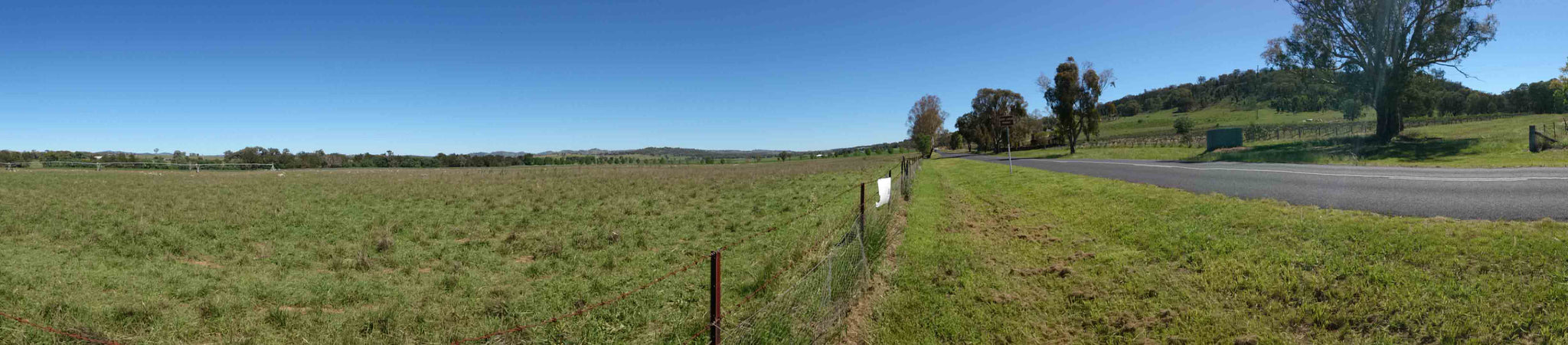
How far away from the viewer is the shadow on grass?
64.7 feet

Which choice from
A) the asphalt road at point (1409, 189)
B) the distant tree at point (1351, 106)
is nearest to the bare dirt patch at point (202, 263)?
the asphalt road at point (1409, 189)

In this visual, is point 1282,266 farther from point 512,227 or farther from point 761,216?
point 512,227

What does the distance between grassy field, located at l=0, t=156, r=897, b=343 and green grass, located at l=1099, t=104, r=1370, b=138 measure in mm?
104696

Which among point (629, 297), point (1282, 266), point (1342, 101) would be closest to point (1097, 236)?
point (1282, 266)

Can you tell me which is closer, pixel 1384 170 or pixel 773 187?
pixel 1384 170

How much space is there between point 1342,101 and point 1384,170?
96.0 ft

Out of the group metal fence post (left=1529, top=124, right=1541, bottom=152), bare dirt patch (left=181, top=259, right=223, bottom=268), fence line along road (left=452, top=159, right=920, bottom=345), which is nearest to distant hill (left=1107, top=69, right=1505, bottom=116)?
metal fence post (left=1529, top=124, right=1541, bottom=152)

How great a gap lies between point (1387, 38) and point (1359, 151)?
909cm

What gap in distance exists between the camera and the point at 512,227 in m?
12.9

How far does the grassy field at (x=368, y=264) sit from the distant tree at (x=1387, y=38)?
106ft

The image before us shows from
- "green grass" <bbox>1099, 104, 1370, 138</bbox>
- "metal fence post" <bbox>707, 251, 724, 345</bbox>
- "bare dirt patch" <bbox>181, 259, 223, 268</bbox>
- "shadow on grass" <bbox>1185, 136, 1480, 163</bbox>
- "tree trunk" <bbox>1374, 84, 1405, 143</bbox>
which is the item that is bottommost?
"bare dirt patch" <bbox>181, 259, 223, 268</bbox>

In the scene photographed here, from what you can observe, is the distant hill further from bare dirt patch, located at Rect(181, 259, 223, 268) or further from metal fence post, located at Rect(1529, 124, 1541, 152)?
bare dirt patch, located at Rect(181, 259, 223, 268)

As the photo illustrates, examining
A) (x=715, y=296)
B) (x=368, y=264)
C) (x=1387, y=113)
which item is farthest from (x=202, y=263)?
(x=1387, y=113)

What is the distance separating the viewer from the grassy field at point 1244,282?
13.4ft
